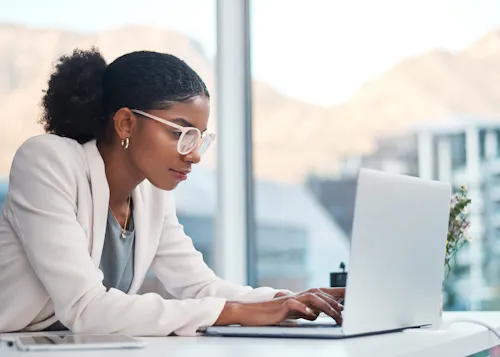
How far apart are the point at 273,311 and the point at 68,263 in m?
0.42

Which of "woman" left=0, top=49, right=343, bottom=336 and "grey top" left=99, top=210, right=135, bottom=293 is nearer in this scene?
"woman" left=0, top=49, right=343, bottom=336

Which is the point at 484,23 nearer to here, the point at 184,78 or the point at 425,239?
the point at 184,78

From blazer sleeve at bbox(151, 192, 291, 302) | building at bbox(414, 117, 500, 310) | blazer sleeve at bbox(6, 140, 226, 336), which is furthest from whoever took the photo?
building at bbox(414, 117, 500, 310)

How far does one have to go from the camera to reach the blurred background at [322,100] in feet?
12.4

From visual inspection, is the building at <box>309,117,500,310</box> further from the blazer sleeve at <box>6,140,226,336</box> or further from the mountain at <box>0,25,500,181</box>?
the blazer sleeve at <box>6,140,226,336</box>

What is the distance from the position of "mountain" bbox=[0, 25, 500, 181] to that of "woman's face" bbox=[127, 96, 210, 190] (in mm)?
1803

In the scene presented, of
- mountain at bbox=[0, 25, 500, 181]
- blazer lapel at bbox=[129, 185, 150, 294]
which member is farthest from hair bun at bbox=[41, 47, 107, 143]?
mountain at bbox=[0, 25, 500, 181]

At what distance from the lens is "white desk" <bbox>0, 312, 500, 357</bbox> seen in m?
1.22

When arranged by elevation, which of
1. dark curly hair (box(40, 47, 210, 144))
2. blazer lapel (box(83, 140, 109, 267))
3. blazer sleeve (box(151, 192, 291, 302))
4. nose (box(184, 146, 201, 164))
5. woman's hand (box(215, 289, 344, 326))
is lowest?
woman's hand (box(215, 289, 344, 326))

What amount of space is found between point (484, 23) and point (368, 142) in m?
0.77

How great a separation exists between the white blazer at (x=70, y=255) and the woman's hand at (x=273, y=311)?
0.03m

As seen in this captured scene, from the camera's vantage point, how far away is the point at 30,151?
6.02ft

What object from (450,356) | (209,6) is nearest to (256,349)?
(450,356)

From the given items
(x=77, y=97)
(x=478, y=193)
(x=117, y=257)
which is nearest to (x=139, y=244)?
(x=117, y=257)
